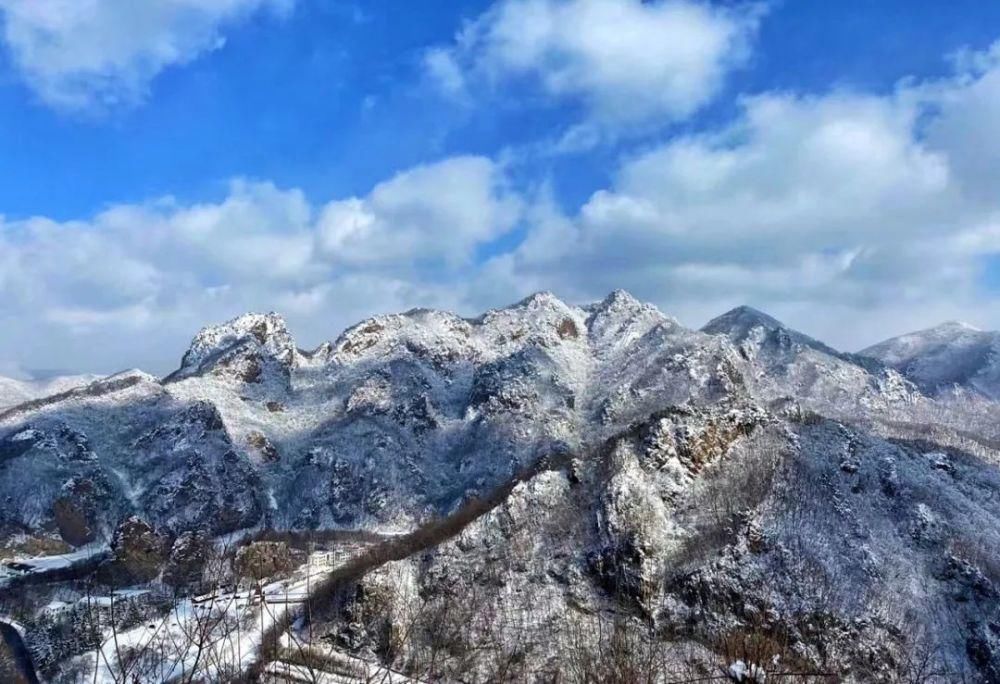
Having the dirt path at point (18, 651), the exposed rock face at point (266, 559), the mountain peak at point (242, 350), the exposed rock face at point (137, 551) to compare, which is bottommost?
the dirt path at point (18, 651)

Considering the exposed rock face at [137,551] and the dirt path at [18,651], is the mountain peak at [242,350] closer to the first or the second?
the exposed rock face at [137,551]

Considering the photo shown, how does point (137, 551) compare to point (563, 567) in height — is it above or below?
above

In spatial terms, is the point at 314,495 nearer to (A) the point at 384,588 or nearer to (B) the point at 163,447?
(B) the point at 163,447

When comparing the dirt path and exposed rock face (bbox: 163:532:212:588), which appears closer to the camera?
the dirt path

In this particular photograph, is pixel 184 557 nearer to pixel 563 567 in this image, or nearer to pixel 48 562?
pixel 48 562

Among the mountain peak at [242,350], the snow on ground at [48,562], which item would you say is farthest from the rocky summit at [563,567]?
the mountain peak at [242,350]

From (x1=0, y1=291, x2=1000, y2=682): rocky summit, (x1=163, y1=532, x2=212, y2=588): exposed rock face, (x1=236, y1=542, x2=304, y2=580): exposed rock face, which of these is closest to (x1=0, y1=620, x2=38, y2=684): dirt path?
(x1=0, y1=291, x2=1000, y2=682): rocky summit

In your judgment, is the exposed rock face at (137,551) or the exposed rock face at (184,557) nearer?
the exposed rock face at (184,557)

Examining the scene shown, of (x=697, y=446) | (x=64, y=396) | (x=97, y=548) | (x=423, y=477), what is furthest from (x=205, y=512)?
(x=697, y=446)

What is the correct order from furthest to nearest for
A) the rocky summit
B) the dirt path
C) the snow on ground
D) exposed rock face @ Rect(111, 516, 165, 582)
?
the snow on ground → exposed rock face @ Rect(111, 516, 165, 582) → the dirt path → the rocky summit

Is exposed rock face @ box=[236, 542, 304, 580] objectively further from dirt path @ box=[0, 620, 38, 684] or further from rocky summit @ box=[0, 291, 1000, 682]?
dirt path @ box=[0, 620, 38, 684]

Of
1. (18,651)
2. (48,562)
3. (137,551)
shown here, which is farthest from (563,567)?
(48,562)
